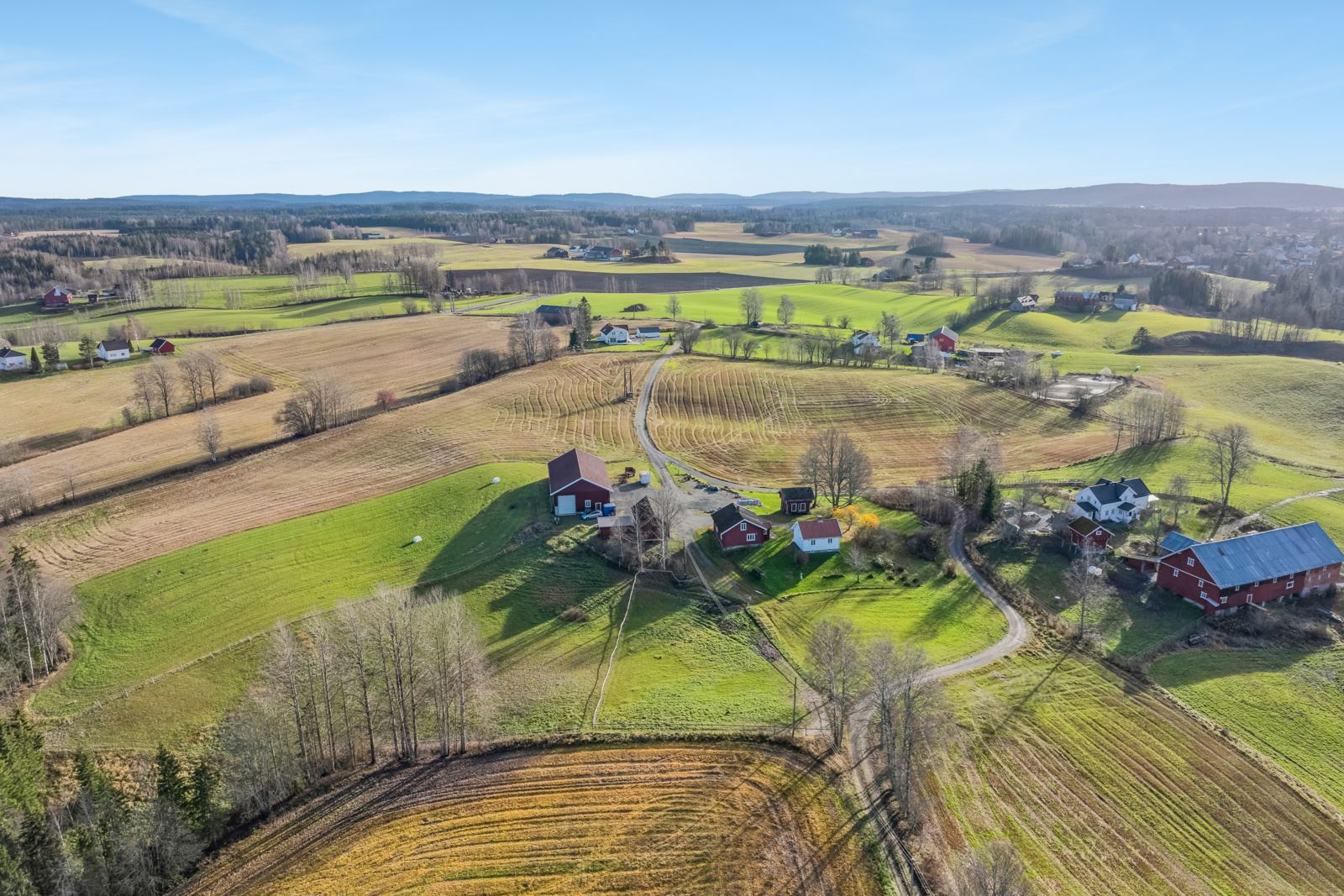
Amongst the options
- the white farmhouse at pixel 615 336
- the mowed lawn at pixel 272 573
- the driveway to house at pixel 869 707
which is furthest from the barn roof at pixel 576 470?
the white farmhouse at pixel 615 336

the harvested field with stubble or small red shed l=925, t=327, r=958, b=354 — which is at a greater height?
small red shed l=925, t=327, r=958, b=354

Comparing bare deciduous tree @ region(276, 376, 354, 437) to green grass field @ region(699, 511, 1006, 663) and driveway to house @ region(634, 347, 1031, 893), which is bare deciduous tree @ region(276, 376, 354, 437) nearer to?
driveway to house @ region(634, 347, 1031, 893)

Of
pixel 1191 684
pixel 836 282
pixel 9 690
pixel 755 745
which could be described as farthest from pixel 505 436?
pixel 836 282

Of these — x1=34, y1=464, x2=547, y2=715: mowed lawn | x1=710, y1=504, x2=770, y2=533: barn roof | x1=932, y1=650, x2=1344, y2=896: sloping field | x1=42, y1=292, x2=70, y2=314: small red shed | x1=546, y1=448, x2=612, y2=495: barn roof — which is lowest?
x1=932, y1=650, x2=1344, y2=896: sloping field

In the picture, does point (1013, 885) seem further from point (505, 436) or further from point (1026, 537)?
point (505, 436)

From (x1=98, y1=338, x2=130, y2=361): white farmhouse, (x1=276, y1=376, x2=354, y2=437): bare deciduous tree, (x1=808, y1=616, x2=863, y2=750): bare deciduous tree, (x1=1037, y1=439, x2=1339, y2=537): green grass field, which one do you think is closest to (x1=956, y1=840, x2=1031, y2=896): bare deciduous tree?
(x1=808, y1=616, x2=863, y2=750): bare deciduous tree

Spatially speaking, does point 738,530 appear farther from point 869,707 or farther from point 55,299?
point 55,299
